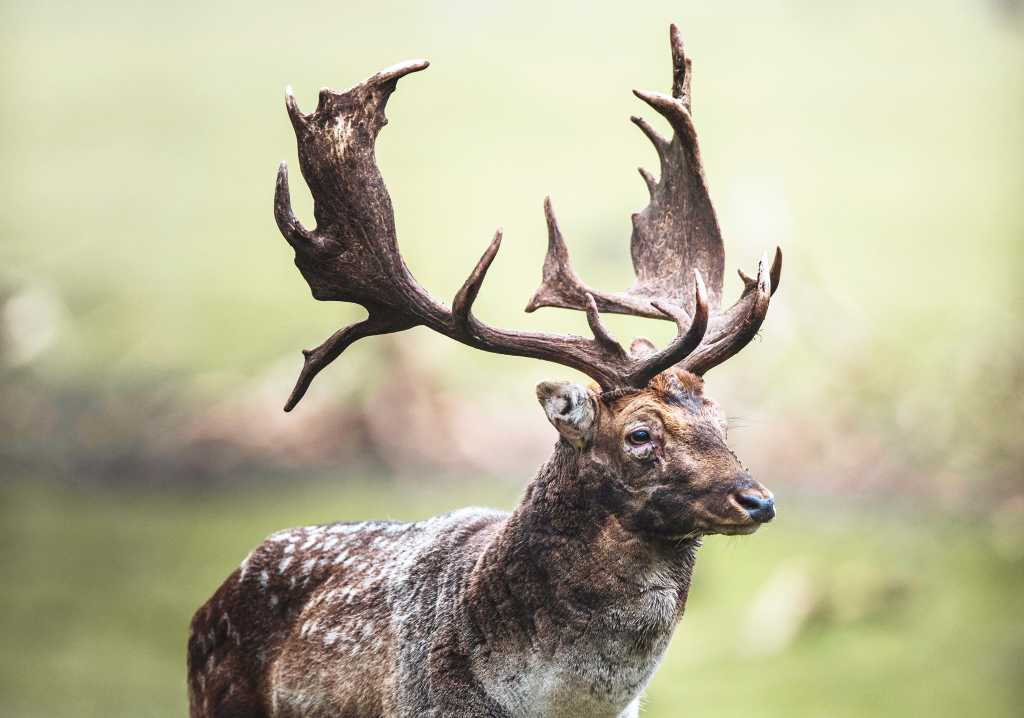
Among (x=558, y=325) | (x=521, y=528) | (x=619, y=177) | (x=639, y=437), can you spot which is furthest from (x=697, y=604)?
(x=639, y=437)

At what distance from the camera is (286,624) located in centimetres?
445

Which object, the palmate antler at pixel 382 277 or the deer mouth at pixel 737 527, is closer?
the deer mouth at pixel 737 527

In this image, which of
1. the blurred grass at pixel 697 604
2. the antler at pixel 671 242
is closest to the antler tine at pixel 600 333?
the antler at pixel 671 242

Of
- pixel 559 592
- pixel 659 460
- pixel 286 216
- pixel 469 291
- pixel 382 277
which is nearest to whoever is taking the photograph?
pixel 659 460

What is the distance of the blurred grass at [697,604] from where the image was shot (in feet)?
28.6

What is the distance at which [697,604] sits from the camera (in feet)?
28.6

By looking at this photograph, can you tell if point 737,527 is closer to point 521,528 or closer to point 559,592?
point 559,592

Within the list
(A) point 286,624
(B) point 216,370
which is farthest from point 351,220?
(B) point 216,370

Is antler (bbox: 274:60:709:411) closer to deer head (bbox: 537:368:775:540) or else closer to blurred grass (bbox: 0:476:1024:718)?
deer head (bbox: 537:368:775:540)

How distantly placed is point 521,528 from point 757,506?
75cm

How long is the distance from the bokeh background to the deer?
4.32 meters

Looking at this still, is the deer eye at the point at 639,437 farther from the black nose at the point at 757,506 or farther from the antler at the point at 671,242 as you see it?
the antler at the point at 671,242

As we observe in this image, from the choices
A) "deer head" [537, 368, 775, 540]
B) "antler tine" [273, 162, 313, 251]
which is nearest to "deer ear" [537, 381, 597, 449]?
"deer head" [537, 368, 775, 540]

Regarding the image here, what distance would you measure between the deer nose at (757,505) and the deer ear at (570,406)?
0.50m
